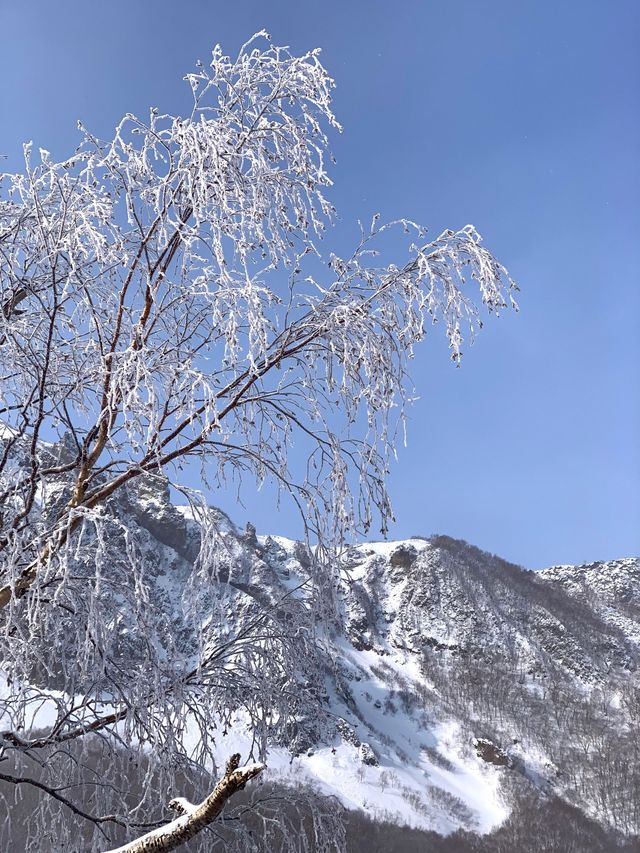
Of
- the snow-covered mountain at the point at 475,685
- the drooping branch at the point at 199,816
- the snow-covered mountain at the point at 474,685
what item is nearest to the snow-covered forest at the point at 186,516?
the drooping branch at the point at 199,816

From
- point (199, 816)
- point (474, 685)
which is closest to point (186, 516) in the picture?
point (199, 816)

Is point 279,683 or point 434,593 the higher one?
point 434,593

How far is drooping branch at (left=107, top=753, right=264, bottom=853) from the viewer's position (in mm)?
1053

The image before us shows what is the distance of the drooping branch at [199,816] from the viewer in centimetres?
105

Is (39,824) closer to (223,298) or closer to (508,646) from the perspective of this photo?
(223,298)

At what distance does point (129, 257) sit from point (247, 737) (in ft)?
6.78

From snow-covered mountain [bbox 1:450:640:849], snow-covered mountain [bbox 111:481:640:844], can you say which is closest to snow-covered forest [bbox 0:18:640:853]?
snow-covered mountain [bbox 1:450:640:849]

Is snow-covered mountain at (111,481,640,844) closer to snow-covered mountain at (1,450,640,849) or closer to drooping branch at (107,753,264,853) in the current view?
snow-covered mountain at (1,450,640,849)

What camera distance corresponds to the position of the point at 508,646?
124562 mm

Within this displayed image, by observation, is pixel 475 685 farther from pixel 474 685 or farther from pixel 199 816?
pixel 199 816

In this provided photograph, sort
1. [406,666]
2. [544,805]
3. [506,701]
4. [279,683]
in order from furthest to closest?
[406,666] → [506,701] → [544,805] → [279,683]

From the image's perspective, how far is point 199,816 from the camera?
1.07 metres

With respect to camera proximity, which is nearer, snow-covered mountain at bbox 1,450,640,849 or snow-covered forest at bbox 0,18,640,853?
snow-covered forest at bbox 0,18,640,853

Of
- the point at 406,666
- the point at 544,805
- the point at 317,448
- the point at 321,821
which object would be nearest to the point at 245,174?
the point at 317,448
